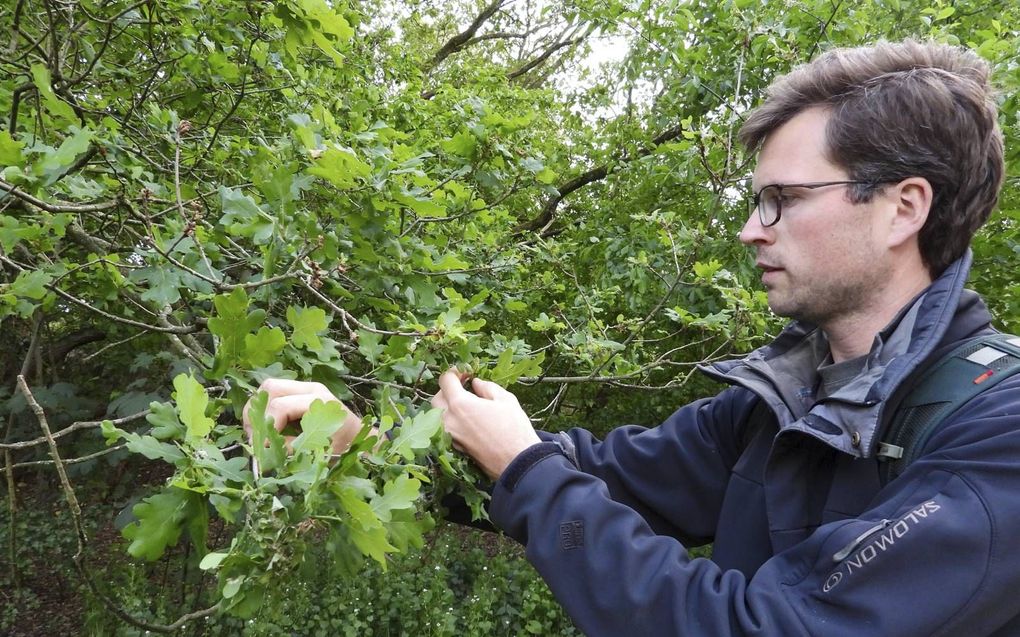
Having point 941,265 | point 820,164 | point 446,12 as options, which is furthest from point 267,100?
point 446,12

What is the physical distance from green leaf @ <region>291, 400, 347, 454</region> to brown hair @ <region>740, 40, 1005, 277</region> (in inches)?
42.8

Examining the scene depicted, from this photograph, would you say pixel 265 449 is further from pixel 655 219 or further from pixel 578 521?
pixel 655 219

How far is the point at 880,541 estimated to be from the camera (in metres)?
1.01

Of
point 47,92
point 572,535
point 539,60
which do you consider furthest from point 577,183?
point 539,60

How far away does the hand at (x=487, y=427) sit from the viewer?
4.48 feet

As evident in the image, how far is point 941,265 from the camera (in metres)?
1.46

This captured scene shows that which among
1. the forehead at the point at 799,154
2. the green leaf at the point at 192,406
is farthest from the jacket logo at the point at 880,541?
the green leaf at the point at 192,406

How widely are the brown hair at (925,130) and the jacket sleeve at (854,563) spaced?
1.65 ft

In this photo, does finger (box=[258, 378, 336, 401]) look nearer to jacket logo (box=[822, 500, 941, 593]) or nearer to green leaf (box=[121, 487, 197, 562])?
green leaf (box=[121, 487, 197, 562])

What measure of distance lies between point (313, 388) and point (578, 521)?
0.57m

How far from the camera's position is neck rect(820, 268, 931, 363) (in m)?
1.46

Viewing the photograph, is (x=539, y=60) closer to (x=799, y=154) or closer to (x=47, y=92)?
(x=47, y=92)

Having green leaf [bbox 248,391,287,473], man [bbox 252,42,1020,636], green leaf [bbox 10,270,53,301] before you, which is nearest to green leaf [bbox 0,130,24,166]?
green leaf [bbox 10,270,53,301]

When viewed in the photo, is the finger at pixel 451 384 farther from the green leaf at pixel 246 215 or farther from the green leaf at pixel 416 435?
the green leaf at pixel 246 215
